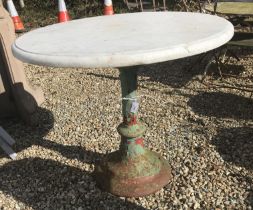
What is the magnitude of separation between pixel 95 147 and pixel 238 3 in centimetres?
334

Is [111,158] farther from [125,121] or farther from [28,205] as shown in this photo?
[28,205]

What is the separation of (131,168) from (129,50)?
1.19 m

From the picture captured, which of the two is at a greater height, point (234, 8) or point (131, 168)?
point (234, 8)

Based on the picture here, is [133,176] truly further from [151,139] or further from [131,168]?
[151,139]

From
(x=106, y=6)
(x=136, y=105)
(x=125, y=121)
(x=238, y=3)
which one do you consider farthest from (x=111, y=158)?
Answer: (x=106, y=6)

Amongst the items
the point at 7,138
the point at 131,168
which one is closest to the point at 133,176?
the point at 131,168

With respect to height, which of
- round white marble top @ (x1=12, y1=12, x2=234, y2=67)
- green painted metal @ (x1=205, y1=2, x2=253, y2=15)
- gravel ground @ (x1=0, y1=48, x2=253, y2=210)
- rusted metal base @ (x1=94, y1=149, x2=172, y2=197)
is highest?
round white marble top @ (x1=12, y1=12, x2=234, y2=67)

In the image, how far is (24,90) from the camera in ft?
13.1

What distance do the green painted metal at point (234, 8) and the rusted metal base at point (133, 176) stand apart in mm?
2853

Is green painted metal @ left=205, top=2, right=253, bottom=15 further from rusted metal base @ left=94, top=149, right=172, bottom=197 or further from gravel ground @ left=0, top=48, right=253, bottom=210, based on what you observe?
rusted metal base @ left=94, top=149, right=172, bottom=197

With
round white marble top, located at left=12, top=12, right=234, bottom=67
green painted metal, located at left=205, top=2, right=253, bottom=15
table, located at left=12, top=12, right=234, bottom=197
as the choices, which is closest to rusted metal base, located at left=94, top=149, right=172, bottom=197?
table, located at left=12, top=12, right=234, bottom=197

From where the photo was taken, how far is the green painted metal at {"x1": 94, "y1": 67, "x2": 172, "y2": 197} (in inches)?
110

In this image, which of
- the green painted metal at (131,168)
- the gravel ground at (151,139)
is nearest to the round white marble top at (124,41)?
the green painted metal at (131,168)

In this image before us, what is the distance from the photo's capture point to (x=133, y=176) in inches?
113
